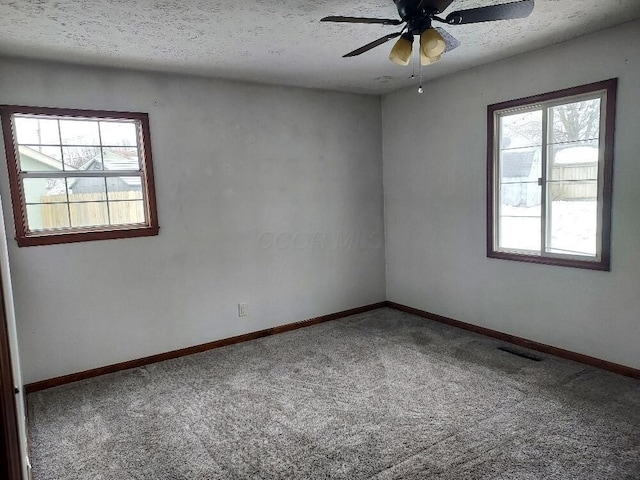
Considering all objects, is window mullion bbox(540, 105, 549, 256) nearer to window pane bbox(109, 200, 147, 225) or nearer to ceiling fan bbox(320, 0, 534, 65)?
ceiling fan bbox(320, 0, 534, 65)

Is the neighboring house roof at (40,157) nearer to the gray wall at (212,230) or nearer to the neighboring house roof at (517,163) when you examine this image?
the gray wall at (212,230)

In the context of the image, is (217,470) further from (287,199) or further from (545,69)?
(545,69)

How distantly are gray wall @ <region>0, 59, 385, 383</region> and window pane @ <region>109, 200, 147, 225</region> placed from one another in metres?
0.19

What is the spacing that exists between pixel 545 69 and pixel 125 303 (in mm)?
4020

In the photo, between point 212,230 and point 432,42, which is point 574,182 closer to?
point 432,42

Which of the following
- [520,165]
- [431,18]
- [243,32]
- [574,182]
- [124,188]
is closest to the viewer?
[431,18]

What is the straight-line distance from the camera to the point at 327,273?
Answer: 188 inches

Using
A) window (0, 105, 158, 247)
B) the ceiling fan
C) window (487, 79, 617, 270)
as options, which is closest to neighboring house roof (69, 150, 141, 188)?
window (0, 105, 158, 247)

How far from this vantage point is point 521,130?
367 centimetres

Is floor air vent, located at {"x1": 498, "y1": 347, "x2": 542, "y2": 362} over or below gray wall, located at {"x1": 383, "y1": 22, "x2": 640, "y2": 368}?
below

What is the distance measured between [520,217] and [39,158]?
13.3ft

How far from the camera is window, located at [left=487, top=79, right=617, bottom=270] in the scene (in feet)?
10.3

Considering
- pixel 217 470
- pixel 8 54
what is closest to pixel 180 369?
pixel 217 470

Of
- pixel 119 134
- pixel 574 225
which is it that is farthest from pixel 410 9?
pixel 119 134
